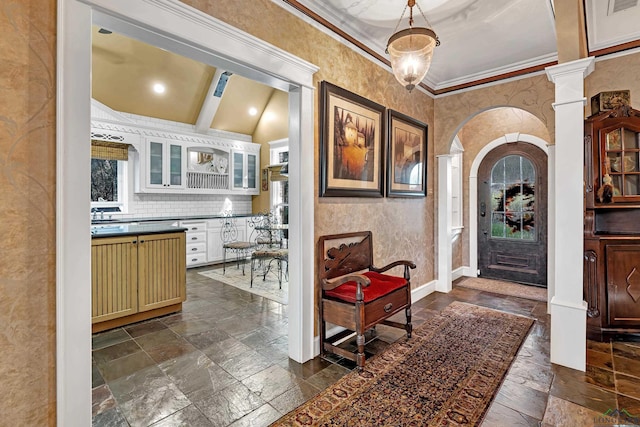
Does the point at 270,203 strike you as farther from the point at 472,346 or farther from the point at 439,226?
the point at 472,346

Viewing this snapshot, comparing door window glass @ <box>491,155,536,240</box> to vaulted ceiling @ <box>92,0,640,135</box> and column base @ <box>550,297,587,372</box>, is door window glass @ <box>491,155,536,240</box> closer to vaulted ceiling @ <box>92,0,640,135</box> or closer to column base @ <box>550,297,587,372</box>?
vaulted ceiling @ <box>92,0,640,135</box>

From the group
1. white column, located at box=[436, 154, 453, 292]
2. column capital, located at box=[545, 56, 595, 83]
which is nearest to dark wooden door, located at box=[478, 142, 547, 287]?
white column, located at box=[436, 154, 453, 292]

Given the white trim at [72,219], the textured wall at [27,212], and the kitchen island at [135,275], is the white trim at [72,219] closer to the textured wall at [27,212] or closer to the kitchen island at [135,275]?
the textured wall at [27,212]

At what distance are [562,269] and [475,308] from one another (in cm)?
151

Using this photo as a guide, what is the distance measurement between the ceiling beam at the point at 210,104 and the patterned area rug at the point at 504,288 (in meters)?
5.69

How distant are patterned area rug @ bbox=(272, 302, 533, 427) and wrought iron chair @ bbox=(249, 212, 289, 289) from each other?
228 centimetres

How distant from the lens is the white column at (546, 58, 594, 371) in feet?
7.66

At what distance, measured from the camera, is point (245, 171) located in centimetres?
721

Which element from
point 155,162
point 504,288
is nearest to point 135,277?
point 155,162

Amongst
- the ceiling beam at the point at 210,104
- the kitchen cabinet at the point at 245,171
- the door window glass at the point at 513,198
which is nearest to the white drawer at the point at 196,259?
the kitchen cabinet at the point at 245,171

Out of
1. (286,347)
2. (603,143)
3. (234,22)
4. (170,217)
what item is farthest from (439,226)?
(170,217)

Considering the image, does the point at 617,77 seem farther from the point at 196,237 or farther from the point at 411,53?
the point at 196,237

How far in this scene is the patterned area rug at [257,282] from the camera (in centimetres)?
423

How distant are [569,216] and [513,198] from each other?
2.78 meters
